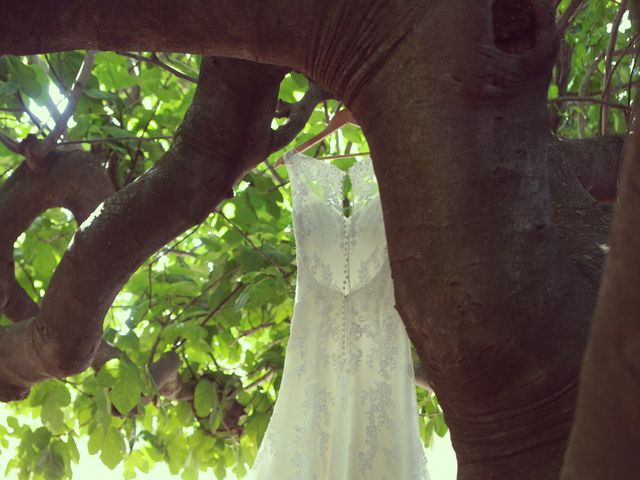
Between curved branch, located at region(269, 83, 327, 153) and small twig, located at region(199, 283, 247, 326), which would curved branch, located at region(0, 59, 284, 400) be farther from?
small twig, located at region(199, 283, 247, 326)

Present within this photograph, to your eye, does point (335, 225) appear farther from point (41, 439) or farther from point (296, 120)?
point (41, 439)

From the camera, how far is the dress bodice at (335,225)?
165 cm

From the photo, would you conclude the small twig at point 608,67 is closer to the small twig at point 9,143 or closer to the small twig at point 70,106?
the small twig at point 70,106

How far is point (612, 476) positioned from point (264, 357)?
83.7 inches

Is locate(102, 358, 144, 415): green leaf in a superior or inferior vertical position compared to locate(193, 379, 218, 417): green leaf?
inferior

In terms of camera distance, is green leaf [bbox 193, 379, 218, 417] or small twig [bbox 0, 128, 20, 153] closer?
small twig [bbox 0, 128, 20, 153]

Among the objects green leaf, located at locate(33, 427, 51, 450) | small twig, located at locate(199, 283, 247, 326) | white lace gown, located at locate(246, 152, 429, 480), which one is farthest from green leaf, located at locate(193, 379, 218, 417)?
white lace gown, located at locate(246, 152, 429, 480)

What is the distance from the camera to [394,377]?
159 centimetres

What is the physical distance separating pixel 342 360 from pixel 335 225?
25 centimetres

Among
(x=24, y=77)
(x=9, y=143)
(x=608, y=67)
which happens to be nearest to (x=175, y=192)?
(x=24, y=77)

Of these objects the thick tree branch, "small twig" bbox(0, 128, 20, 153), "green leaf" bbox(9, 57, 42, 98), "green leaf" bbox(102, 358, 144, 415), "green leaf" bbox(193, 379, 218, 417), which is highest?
"green leaf" bbox(9, 57, 42, 98)

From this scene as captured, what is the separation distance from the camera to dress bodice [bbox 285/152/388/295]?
5.41ft

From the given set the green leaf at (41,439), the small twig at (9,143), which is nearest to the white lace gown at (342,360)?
the small twig at (9,143)

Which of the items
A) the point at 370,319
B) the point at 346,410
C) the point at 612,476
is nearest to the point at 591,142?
the point at 370,319
